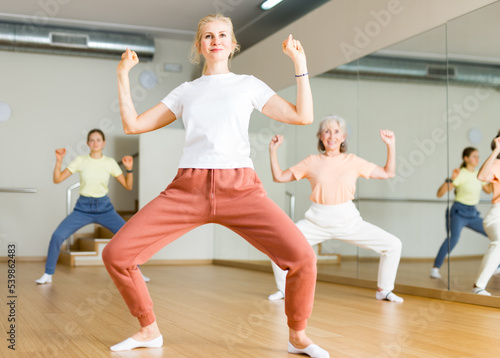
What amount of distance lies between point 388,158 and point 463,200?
616 mm

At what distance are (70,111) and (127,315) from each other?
5.97m

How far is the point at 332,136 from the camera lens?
4340mm

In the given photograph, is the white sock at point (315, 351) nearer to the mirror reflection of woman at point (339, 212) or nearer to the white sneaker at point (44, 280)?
the mirror reflection of woman at point (339, 212)

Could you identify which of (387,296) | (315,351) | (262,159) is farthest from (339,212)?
(262,159)

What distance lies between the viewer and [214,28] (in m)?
2.42

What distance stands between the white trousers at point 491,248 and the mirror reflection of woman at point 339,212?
1.84ft

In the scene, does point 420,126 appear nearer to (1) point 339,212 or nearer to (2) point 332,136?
(2) point 332,136

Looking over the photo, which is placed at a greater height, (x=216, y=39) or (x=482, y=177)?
(x=216, y=39)

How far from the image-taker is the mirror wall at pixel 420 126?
396 centimetres

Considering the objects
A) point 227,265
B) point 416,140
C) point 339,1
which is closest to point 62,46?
point 227,265

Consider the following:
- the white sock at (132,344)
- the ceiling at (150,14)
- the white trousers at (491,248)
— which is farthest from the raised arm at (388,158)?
the ceiling at (150,14)

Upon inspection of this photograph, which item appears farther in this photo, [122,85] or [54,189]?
[54,189]

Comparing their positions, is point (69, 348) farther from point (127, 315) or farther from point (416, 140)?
point (416, 140)

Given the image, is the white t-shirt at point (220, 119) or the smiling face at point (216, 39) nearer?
the white t-shirt at point (220, 119)
